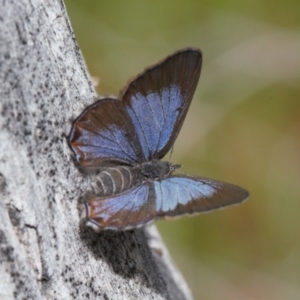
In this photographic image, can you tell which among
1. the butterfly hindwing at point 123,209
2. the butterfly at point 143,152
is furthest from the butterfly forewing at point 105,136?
the butterfly hindwing at point 123,209

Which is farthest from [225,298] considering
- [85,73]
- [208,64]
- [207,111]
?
[85,73]

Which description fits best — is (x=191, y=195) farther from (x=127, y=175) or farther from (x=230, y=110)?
(x=230, y=110)

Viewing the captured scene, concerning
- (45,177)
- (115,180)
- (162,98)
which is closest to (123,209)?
(115,180)

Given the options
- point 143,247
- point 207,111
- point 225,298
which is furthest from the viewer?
point 207,111

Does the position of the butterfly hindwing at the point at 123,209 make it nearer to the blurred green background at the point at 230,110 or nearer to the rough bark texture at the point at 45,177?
the rough bark texture at the point at 45,177

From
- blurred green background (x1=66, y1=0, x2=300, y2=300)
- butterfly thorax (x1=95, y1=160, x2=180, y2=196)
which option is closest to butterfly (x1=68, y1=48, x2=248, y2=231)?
butterfly thorax (x1=95, y1=160, x2=180, y2=196)

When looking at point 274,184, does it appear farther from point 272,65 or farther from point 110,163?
point 110,163
